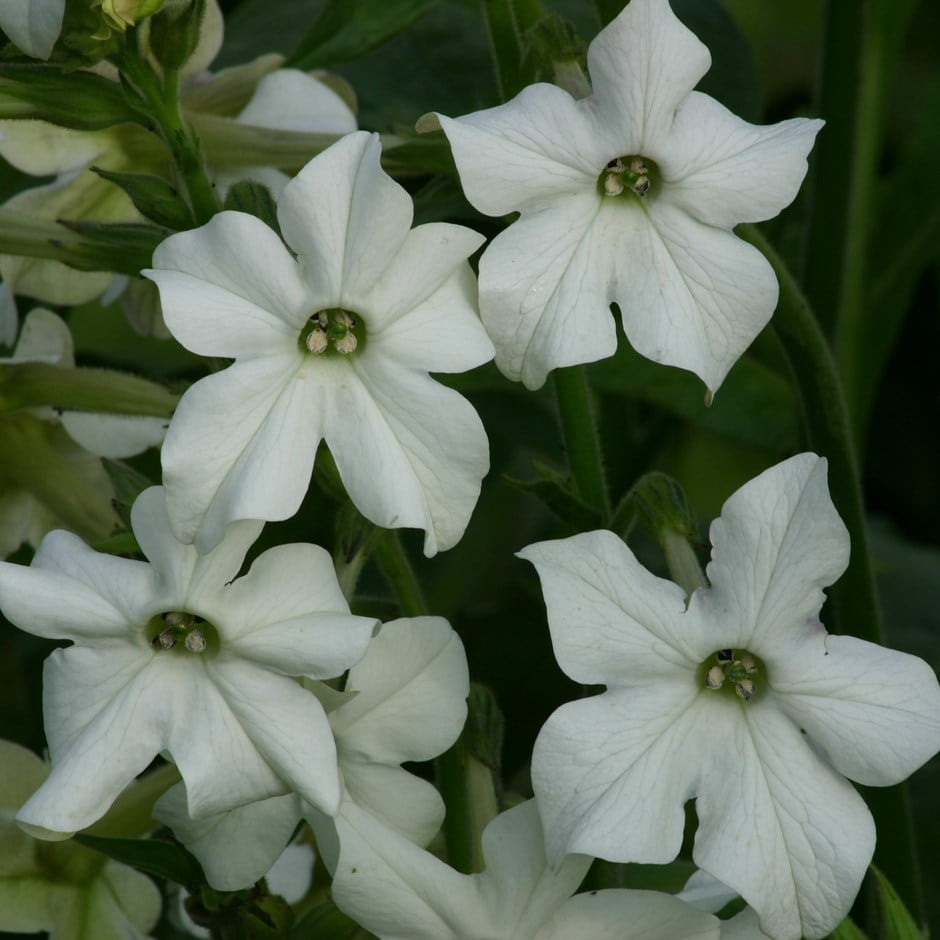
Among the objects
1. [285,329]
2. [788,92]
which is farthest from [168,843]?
[788,92]

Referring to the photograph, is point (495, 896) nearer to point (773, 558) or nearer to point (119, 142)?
point (773, 558)

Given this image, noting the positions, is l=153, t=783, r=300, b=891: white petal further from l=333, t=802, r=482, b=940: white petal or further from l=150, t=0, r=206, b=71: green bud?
l=150, t=0, r=206, b=71: green bud

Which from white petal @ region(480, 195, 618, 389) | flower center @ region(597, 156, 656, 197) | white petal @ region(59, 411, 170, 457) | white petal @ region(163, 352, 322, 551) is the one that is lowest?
white petal @ region(59, 411, 170, 457)

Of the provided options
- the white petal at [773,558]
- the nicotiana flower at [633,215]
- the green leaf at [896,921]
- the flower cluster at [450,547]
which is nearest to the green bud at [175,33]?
the flower cluster at [450,547]

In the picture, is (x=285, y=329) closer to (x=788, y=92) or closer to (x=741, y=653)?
(x=741, y=653)

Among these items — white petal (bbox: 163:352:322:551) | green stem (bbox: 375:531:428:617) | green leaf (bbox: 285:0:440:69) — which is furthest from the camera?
green leaf (bbox: 285:0:440:69)

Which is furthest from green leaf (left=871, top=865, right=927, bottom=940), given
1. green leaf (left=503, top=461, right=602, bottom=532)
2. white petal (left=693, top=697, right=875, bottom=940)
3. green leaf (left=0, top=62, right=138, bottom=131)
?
green leaf (left=0, top=62, right=138, bottom=131)
